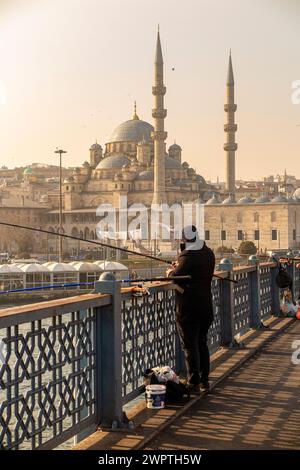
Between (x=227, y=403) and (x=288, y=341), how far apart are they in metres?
2.04

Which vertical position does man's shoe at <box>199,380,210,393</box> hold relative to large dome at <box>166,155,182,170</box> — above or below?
below

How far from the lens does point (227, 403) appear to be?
356 centimetres

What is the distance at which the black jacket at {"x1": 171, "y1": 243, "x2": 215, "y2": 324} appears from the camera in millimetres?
3609

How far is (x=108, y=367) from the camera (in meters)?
3.14

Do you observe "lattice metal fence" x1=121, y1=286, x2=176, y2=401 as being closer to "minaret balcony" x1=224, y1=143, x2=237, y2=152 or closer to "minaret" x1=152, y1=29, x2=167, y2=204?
"minaret" x1=152, y1=29, x2=167, y2=204

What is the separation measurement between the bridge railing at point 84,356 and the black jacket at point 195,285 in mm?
177

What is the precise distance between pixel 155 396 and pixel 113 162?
60302 millimetres

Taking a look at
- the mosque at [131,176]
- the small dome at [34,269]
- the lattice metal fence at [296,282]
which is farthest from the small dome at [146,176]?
the lattice metal fence at [296,282]

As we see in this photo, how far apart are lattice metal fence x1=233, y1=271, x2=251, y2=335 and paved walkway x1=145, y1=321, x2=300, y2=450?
37.4 inches

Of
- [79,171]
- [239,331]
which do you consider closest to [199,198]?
[79,171]

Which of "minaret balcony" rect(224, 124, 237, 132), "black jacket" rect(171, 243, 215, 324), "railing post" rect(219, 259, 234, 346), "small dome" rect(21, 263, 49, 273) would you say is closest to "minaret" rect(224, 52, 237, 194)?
"minaret balcony" rect(224, 124, 237, 132)

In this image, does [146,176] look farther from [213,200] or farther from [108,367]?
[108,367]

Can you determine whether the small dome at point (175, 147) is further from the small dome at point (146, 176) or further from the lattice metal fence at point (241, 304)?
the lattice metal fence at point (241, 304)
